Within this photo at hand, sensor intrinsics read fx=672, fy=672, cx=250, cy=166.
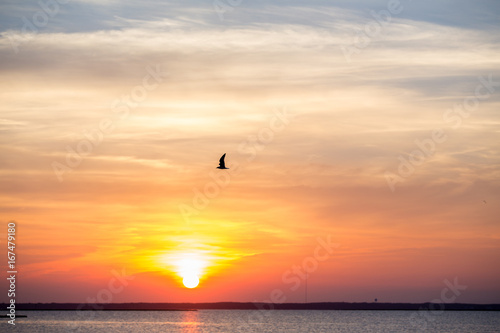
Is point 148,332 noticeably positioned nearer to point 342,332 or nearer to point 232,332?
point 232,332

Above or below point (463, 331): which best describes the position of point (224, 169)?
above

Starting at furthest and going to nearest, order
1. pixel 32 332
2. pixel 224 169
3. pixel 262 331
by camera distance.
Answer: pixel 262 331 → pixel 32 332 → pixel 224 169

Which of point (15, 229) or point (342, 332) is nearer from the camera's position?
point (15, 229)

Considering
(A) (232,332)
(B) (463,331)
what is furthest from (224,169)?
(B) (463,331)

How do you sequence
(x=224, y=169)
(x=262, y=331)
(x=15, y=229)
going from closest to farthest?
(x=15, y=229), (x=224, y=169), (x=262, y=331)

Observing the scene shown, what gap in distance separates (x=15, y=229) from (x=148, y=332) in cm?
6635

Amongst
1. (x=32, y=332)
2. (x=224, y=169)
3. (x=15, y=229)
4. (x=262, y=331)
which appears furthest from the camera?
(x=262, y=331)

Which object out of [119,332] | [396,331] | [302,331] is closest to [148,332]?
[119,332]

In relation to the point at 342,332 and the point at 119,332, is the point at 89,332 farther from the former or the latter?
the point at 342,332

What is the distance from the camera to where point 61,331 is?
112562mm

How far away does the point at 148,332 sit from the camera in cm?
11556

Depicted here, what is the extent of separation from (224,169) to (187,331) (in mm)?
69225

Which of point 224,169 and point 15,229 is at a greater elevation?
point 224,169

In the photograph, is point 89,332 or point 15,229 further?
point 89,332
